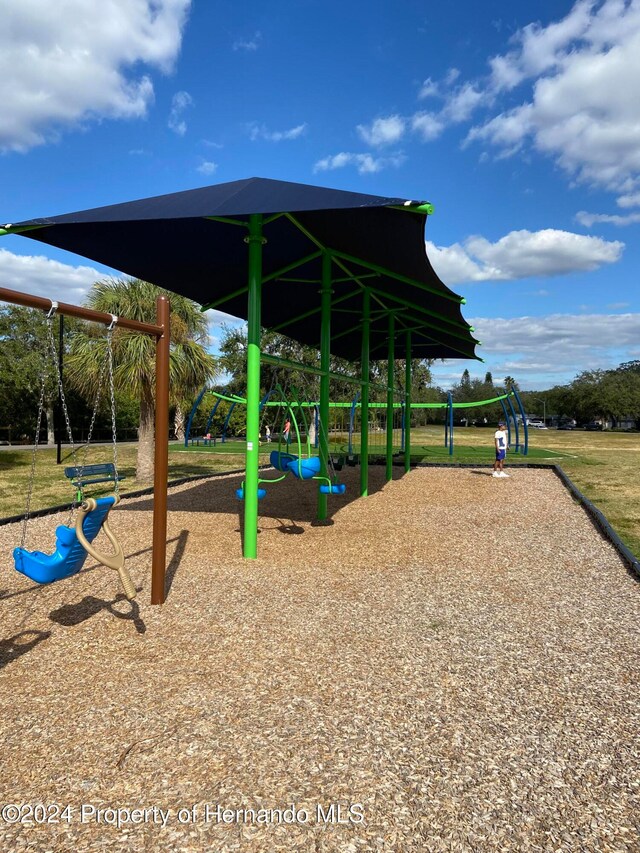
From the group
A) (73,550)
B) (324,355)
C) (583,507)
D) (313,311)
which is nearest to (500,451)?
(583,507)

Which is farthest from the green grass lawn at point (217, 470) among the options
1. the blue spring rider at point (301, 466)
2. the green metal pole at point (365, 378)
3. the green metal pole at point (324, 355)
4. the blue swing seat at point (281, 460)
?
the blue swing seat at point (281, 460)

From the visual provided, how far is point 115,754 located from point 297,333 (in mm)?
11506

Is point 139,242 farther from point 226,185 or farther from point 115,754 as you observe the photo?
point 115,754

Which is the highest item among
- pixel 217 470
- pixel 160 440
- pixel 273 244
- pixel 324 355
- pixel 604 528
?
pixel 273 244

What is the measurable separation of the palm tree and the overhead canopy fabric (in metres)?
2.30

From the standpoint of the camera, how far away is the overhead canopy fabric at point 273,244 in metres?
5.16

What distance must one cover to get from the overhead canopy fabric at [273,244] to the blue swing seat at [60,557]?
8.89ft

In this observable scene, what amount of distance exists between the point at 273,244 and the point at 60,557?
5001mm

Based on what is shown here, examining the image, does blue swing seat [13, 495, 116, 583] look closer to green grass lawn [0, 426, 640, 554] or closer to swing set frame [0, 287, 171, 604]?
swing set frame [0, 287, 171, 604]

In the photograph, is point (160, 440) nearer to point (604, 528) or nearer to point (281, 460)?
point (281, 460)

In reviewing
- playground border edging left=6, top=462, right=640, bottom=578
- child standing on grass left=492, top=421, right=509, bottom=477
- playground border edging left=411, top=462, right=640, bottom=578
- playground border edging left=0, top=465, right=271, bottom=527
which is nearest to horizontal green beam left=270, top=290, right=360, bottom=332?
playground border edging left=0, top=465, right=271, bottom=527

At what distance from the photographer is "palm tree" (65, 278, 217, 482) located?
1222 cm

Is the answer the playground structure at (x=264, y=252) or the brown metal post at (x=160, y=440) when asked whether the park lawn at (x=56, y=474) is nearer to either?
the playground structure at (x=264, y=252)

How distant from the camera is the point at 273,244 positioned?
7352 millimetres
